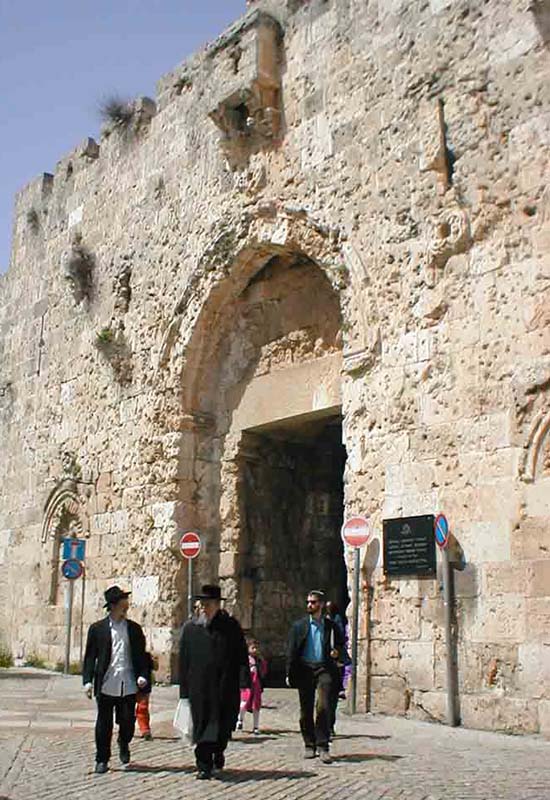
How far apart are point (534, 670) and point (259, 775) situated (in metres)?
2.88

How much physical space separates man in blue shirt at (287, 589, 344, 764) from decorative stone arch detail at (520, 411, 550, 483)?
2354 mm

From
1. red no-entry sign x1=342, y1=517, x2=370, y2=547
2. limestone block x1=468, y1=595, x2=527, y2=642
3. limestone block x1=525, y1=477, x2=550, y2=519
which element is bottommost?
limestone block x1=468, y1=595, x2=527, y2=642

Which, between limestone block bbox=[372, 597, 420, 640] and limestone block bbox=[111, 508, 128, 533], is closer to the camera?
limestone block bbox=[372, 597, 420, 640]

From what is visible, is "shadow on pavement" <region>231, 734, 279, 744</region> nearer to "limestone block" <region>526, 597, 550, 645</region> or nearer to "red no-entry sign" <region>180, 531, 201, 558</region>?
"limestone block" <region>526, 597, 550, 645</region>

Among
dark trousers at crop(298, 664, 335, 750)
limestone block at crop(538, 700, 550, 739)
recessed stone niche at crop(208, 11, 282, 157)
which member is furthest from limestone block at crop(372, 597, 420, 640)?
recessed stone niche at crop(208, 11, 282, 157)

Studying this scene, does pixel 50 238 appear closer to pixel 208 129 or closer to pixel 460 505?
pixel 208 129

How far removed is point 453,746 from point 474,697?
1.20m

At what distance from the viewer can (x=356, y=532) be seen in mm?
9602

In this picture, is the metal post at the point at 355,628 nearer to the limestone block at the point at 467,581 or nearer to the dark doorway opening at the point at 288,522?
the limestone block at the point at 467,581

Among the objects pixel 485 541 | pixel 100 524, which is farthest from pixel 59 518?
pixel 485 541

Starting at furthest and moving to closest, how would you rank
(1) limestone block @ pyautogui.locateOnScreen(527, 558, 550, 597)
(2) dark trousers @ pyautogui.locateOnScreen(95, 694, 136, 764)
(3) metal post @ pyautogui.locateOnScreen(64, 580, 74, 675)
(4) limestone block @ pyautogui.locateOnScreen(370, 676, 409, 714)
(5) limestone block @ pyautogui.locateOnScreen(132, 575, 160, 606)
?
(3) metal post @ pyautogui.locateOnScreen(64, 580, 74, 675)
(5) limestone block @ pyautogui.locateOnScreen(132, 575, 160, 606)
(4) limestone block @ pyautogui.locateOnScreen(370, 676, 409, 714)
(1) limestone block @ pyautogui.locateOnScreen(527, 558, 550, 597)
(2) dark trousers @ pyautogui.locateOnScreen(95, 694, 136, 764)

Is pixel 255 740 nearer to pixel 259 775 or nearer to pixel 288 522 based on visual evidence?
pixel 259 775

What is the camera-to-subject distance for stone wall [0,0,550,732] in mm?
8672

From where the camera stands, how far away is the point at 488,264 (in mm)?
9094
